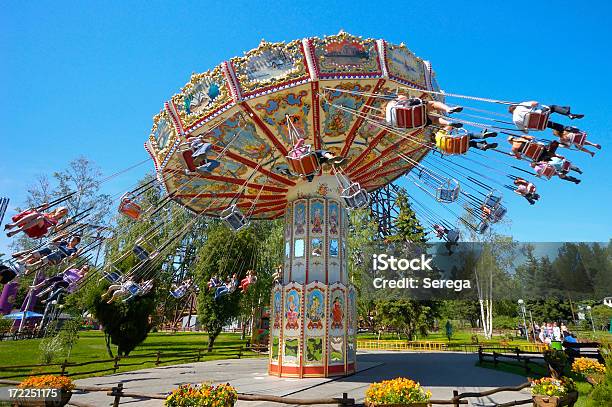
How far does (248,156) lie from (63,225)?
578 centimetres

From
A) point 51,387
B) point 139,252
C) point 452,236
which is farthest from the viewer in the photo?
point 452,236

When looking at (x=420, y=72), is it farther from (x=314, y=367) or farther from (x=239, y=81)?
(x=314, y=367)

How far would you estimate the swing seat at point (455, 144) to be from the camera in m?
7.70

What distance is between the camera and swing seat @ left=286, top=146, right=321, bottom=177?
30.1 ft

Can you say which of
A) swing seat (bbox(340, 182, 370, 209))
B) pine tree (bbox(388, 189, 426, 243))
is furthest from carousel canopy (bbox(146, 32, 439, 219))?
pine tree (bbox(388, 189, 426, 243))

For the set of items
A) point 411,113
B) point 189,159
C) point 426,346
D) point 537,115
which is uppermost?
point 411,113

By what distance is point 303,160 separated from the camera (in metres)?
9.21

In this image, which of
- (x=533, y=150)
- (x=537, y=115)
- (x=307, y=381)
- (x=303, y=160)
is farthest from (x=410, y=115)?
(x=307, y=381)

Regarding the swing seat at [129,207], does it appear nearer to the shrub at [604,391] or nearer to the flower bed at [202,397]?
the flower bed at [202,397]

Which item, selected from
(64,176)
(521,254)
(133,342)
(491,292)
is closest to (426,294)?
(491,292)

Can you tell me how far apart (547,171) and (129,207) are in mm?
11194

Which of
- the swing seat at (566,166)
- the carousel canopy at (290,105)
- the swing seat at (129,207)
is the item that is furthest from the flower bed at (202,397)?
the swing seat at (129,207)

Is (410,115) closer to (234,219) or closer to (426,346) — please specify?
(234,219)

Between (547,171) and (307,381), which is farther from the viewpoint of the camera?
(307,381)
